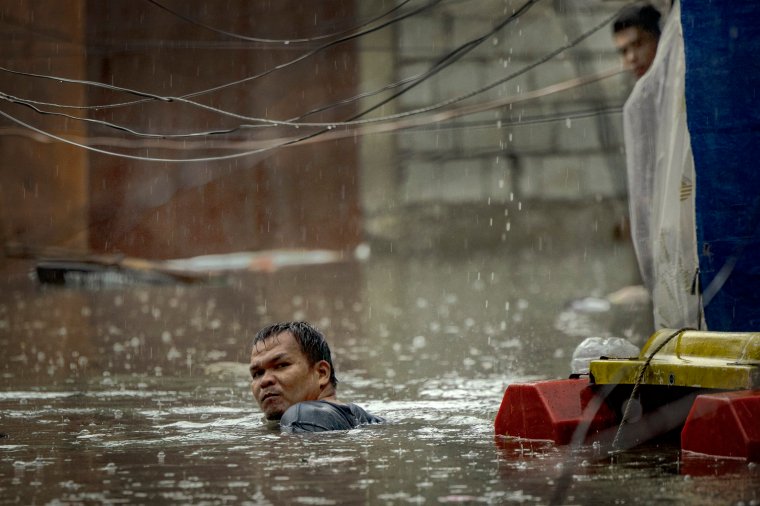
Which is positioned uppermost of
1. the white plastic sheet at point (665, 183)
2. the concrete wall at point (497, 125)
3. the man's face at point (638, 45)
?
the concrete wall at point (497, 125)

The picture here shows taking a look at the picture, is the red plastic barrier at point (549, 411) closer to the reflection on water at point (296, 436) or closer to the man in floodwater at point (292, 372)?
the reflection on water at point (296, 436)

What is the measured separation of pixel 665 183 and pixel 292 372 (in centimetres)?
348

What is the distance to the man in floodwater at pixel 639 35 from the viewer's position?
9211 mm

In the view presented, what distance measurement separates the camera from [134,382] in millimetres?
9195

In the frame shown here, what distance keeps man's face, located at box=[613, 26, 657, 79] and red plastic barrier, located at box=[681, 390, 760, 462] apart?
5.06 m

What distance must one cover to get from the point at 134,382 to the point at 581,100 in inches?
794

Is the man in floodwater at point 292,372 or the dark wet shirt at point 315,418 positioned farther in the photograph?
the man in floodwater at point 292,372

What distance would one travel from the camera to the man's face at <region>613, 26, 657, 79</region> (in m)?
9.29

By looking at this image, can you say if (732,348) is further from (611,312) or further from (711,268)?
(611,312)

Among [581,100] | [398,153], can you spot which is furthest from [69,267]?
[581,100]

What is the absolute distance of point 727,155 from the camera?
762 cm

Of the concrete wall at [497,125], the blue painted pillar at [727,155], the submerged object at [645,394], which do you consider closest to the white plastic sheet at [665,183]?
the blue painted pillar at [727,155]

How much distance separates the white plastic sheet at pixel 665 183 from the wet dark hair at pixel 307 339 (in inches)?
111

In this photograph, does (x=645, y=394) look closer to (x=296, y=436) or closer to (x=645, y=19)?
(x=296, y=436)
